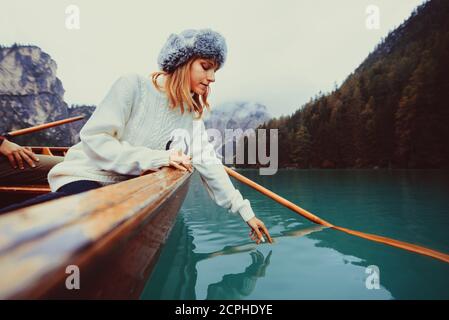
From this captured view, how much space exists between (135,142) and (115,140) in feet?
0.83

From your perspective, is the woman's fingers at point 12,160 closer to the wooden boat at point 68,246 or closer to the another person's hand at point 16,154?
the another person's hand at point 16,154

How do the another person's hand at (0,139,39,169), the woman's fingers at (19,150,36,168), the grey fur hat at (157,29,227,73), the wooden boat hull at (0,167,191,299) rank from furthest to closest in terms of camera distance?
the woman's fingers at (19,150,36,168)
the another person's hand at (0,139,39,169)
the grey fur hat at (157,29,227,73)
the wooden boat hull at (0,167,191,299)

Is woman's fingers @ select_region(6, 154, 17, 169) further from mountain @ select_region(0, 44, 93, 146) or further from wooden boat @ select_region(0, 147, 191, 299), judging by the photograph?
mountain @ select_region(0, 44, 93, 146)

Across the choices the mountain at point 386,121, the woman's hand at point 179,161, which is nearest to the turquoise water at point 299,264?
the woman's hand at point 179,161

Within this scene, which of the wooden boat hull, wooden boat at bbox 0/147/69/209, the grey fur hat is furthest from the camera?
wooden boat at bbox 0/147/69/209

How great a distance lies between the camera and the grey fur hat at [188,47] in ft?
5.69

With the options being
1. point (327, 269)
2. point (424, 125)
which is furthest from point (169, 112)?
point (424, 125)

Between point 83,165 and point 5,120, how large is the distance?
95465 mm

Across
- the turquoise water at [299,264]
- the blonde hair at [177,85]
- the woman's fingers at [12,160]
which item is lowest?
the turquoise water at [299,264]

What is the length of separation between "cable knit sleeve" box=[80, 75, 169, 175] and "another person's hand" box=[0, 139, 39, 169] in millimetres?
1449

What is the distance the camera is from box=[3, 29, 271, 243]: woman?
135 centimetres

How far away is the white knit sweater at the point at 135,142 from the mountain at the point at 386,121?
113ft

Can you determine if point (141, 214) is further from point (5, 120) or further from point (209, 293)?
point (5, 120)
